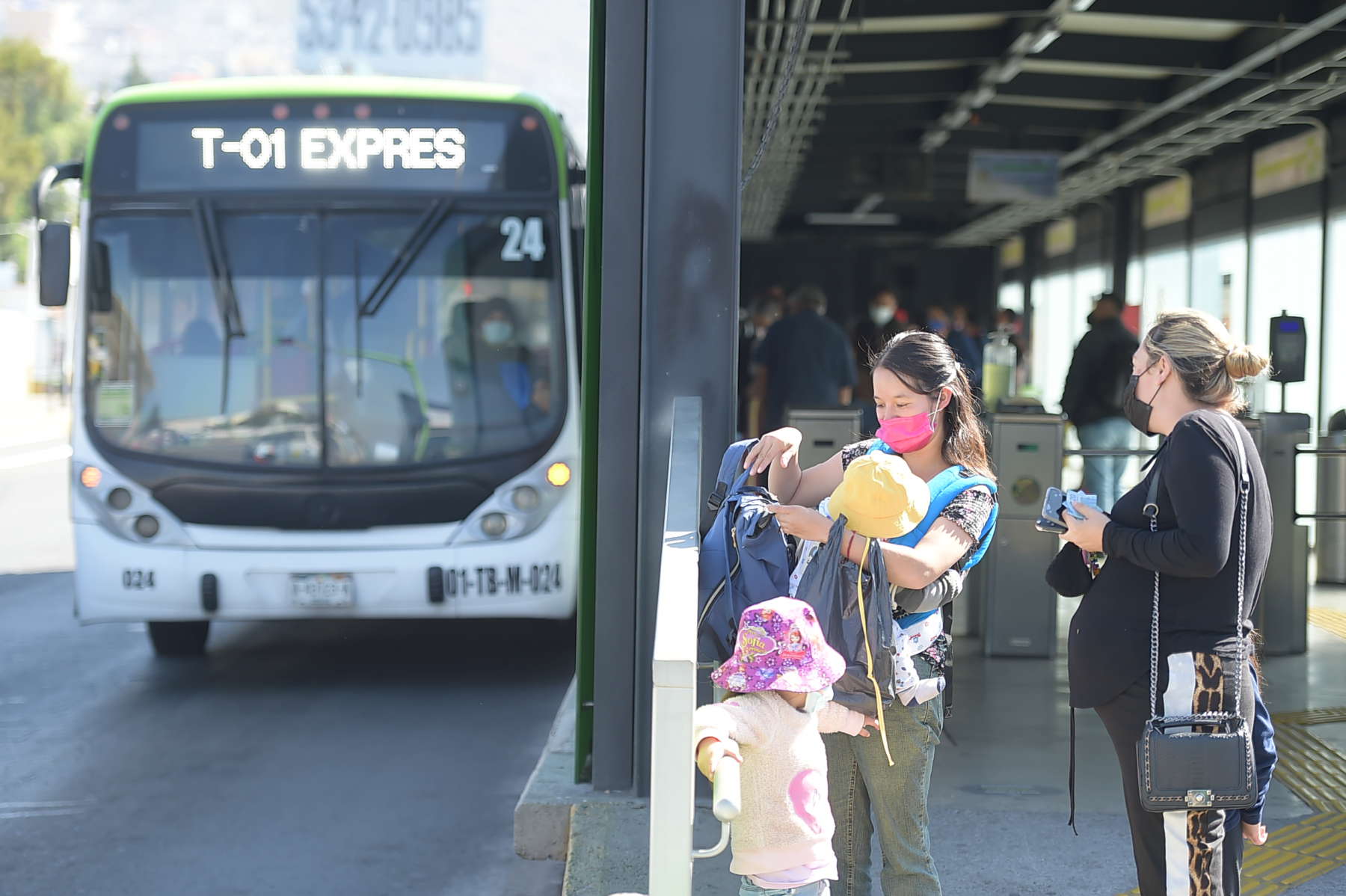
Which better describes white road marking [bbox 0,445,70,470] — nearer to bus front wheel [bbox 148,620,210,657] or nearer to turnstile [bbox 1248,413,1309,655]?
bus front wheel [bbox 148,620,210,657]

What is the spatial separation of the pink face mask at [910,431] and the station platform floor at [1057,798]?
1614 millimetres

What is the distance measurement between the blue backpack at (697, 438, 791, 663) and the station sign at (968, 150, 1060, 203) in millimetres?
11940

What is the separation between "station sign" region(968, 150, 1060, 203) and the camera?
47.5 ft

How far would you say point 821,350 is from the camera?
10375mm

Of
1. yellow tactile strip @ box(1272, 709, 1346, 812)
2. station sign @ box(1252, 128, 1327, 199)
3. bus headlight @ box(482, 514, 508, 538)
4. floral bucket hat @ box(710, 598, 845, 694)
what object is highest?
station sign @ box(1252, 128, 1327, 199)

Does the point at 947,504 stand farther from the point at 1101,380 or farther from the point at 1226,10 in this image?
the point at 1226,10

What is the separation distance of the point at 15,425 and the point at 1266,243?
1069 inches

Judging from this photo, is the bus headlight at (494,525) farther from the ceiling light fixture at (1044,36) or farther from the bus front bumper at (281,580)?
the ceiling light fixture at (1044,36)

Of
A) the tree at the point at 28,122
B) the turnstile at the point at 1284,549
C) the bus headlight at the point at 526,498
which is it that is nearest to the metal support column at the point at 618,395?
the bus headlight at the point at 526,498

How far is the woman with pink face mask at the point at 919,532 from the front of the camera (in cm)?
309

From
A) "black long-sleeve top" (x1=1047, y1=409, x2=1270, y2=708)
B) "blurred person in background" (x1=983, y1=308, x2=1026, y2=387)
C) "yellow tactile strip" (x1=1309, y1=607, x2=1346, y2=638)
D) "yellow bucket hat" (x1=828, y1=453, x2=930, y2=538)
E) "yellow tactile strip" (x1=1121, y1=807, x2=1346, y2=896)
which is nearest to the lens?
"yellow bucket hat" (x1=828, y1=453, x2=930, y2=538)

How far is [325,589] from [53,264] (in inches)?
81.3

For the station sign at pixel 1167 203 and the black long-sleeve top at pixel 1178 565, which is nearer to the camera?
the black long-sleeve top at pixel 1178 565

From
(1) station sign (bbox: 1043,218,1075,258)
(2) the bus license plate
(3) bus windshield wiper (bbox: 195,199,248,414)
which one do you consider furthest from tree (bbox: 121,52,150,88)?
(2) the bus license plate
